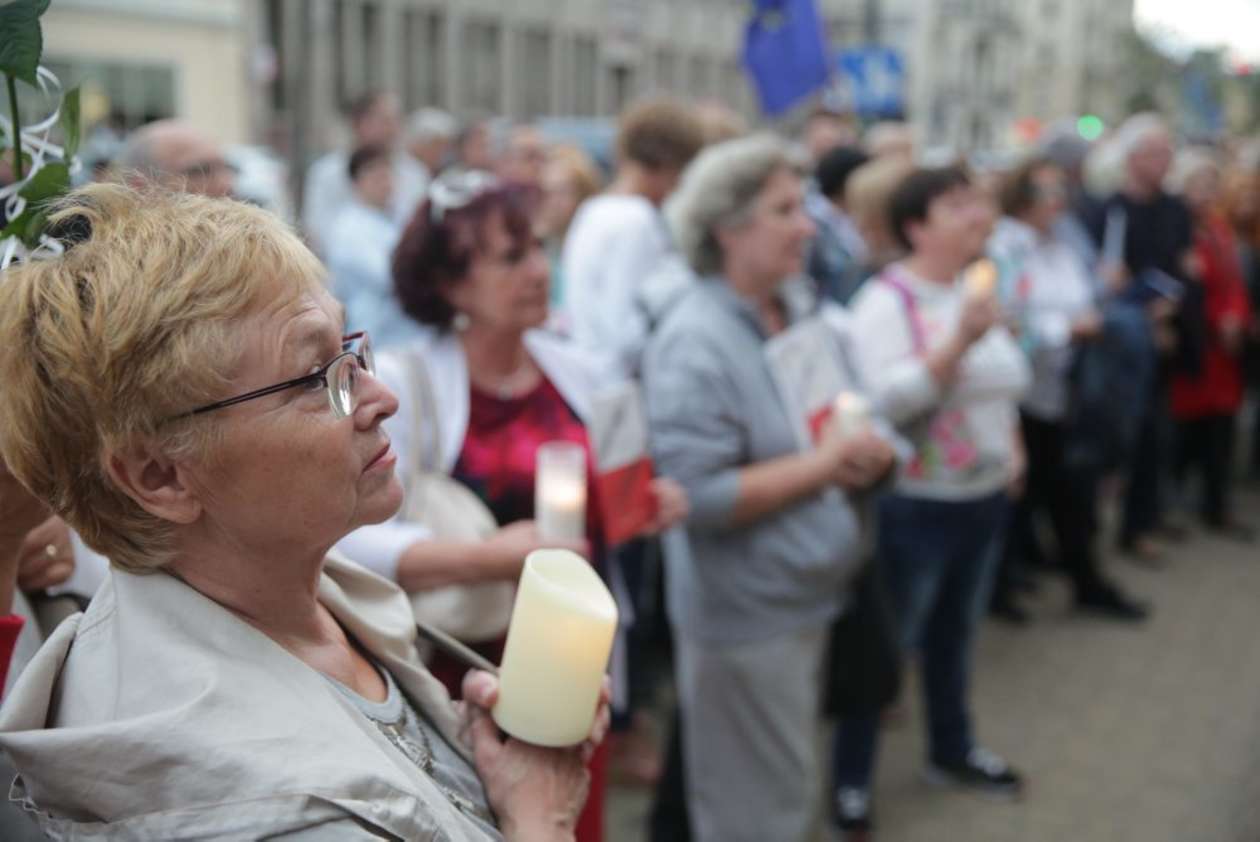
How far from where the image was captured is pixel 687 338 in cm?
294

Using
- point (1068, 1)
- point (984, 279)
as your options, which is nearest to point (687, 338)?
point (984, 279)

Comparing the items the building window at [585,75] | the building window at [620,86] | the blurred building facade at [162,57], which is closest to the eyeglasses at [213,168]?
the blurred building facade at [162,57]

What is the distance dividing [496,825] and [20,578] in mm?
679

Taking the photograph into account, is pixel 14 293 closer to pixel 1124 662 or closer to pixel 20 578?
pixel 20 578

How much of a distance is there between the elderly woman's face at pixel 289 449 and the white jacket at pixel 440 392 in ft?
2.96

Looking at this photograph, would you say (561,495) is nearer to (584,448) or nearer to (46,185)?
(584,448)

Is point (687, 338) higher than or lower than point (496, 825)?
higher

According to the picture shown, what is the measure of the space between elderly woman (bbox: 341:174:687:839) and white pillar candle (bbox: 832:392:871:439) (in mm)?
439

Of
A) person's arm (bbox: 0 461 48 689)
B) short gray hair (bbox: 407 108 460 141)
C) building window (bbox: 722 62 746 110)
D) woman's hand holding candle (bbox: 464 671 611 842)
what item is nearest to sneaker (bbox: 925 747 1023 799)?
woman's hand holding candle (bbox: 464 671 611 842)

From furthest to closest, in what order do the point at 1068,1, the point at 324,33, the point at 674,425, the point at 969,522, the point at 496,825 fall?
the point at 1068,1 → the point at 324,33 → the point at 969,522 → the point at 674,425 → the point at 496,825

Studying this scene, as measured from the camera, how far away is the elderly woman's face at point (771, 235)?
3035 mm

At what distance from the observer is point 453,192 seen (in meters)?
2.80

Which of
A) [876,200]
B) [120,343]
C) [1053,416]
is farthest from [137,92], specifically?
[120,343]

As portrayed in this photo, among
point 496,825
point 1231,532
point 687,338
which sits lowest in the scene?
point 1231,532
